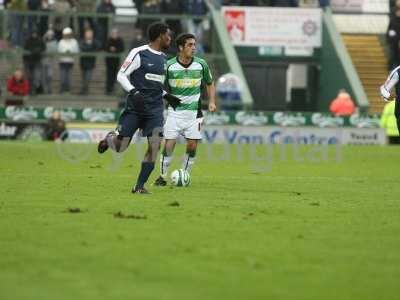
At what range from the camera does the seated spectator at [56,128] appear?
33438mm

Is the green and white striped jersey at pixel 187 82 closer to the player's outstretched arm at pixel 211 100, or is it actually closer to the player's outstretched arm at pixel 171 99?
the player's outstretched arm at pixel 211 100

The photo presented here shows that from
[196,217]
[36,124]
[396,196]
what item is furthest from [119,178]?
[36,124]

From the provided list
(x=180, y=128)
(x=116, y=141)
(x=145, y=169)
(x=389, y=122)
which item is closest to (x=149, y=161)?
(x=145, y=169)

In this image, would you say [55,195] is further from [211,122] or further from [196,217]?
[211,122]

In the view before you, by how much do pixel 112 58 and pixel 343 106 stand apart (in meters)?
7.43

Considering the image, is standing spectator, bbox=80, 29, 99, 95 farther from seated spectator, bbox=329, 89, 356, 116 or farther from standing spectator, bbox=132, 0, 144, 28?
seated spectator, bbox=329, 89, 356, 116

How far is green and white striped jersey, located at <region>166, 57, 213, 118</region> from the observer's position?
1775 centimetres

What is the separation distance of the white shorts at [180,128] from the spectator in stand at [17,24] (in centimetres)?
1930

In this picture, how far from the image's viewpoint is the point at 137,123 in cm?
1605

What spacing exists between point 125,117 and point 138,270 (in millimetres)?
6783

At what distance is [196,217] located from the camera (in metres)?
13.3

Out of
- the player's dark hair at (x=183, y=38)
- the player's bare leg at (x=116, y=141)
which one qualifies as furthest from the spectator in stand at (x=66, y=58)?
the player's bare leg at (x=116, y=141)

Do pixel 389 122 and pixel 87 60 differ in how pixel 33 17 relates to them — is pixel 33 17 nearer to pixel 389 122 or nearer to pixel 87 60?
pixel 87 60

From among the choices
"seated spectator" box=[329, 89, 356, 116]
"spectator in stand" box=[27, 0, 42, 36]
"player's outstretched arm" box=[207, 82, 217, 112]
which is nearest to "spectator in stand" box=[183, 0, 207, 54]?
"seated spectator" box=[329, 89, 356, 116]
